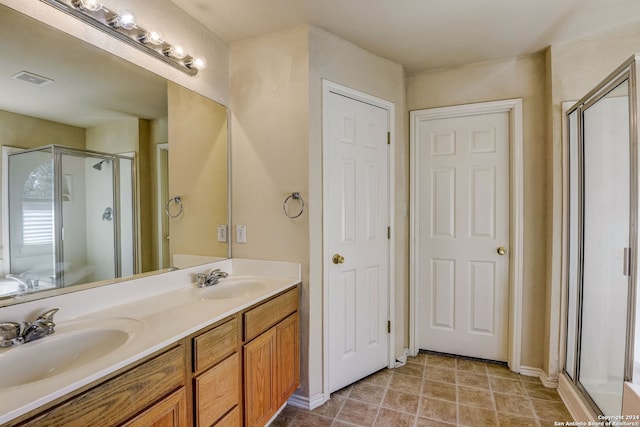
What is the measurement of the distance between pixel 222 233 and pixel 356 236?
913mm

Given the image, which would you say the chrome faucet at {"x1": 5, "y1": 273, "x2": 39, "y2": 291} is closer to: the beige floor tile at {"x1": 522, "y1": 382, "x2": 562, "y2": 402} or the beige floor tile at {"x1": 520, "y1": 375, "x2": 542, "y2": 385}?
the beige floor tile at {"x1": 522, "y1": 382, "x2": 562, "y2": 402}

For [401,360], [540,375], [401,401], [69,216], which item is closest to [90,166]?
[69,216]

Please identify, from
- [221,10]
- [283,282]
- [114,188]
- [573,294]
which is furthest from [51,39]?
[573,294]

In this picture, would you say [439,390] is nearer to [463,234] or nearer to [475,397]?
[475,397]

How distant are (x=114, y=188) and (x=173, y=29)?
94cm

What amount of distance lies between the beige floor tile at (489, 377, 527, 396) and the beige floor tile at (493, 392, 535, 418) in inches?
2.0

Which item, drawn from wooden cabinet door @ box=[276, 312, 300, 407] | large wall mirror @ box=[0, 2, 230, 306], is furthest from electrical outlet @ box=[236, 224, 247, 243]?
wooden cabinet door @ box=[276, 312, 300, 407]

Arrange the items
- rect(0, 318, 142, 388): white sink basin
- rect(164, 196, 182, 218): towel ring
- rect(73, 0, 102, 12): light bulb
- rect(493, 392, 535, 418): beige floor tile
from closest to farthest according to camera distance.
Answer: rect(0, 318, 142, 388): white sink basin, rect(73, 0, 102, 12): light bulb, rect(164, 196, 182, 218): towel ring, rect(493, 392, 535, 418): beige floor tile

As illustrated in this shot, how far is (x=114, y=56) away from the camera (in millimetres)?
1415

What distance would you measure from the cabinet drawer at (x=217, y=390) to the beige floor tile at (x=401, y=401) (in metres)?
1.06

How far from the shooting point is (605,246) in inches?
68.0

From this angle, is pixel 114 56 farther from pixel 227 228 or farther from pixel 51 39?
pixel 227 228

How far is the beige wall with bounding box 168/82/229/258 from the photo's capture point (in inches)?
69.1

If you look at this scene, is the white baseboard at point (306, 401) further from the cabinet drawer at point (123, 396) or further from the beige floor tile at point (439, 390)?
the cabinet drawer at point (123, 396)
